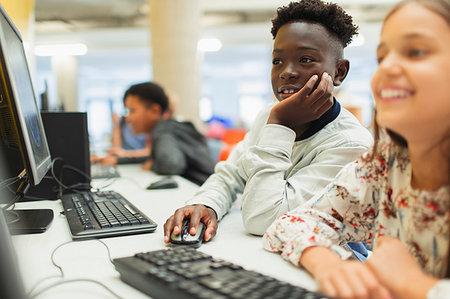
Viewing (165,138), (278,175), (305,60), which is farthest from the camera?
(165,138)

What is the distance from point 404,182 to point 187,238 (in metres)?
0.47

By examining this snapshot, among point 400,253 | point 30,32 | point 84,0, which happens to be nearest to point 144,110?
point 30,32

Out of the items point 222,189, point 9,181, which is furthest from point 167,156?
point 9,181

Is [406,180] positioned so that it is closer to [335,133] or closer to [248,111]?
[335,133]

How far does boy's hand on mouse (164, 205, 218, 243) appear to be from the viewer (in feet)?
3.15

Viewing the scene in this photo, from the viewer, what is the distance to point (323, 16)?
118 centimetres

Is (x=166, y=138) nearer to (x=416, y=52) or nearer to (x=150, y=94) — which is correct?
(x=150, y=94)

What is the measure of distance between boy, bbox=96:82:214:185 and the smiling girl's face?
70.0 inches

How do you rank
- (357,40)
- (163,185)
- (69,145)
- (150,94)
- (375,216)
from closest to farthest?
(375,216) → (69,145) → (163,185) → (357,40) → (150,94)

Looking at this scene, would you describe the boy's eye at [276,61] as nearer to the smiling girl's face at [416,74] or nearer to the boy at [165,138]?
the smiling girl's face at [416,74]

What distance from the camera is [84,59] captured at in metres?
10.7

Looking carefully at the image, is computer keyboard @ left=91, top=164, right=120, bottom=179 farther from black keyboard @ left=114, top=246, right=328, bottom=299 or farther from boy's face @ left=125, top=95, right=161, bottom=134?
black keyboard @ left=114, top=246, right=328, bottom=299

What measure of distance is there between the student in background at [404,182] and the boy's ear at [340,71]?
442 millimetres

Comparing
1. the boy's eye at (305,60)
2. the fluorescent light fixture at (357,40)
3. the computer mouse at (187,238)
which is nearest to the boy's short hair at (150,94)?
the fluorescent light fixture at (357,40)
